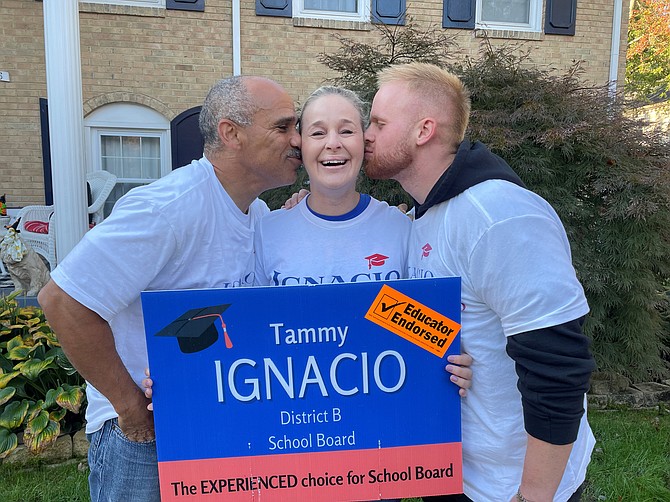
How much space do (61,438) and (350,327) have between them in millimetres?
2710

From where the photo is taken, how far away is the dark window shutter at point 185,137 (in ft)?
26.2

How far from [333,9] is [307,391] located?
8.10 metres

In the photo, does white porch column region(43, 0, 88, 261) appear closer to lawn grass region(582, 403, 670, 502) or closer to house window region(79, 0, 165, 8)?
house window region(79, 0, 165, 8)

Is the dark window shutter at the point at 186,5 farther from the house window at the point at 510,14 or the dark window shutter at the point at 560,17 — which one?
the dark window shutter at the point at 560,17

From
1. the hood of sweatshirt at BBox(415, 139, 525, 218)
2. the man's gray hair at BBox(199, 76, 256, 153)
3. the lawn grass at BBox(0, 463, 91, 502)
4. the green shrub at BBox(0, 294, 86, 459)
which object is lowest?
the lawn grass at BBox(0, 463, 91, 502)

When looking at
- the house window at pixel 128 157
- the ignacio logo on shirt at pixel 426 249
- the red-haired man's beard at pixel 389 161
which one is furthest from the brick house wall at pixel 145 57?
the ignacio logo on shirt at pixel 426 249

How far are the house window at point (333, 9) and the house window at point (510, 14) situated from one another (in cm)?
204

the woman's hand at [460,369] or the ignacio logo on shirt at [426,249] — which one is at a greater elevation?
the ignacio logo on shirt at [426,249]

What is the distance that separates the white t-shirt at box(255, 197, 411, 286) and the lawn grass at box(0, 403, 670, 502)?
208cm

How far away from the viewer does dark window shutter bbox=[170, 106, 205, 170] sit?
8.00 meters

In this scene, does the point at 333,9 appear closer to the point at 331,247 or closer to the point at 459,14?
the point at 459,14

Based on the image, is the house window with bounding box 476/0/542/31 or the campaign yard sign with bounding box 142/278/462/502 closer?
the campaign yard sign with bounding box 142/278/462/502

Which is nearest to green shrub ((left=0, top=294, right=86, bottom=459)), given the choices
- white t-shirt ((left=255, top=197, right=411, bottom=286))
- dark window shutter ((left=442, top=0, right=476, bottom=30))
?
white t-shirt ((left=255, top=197, right=411, bottom=286))

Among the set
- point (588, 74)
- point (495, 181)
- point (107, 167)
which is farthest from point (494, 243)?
point (588, 74)
